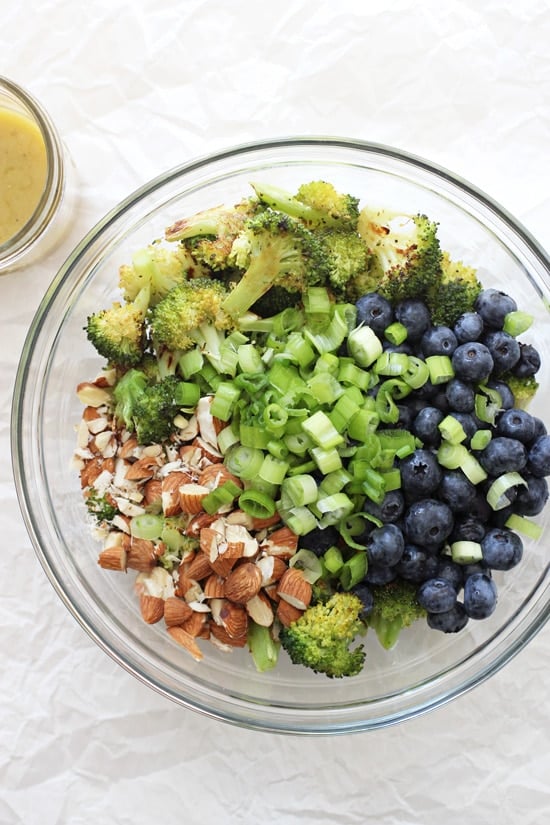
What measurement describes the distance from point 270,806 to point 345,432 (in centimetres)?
99

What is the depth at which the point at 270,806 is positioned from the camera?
1.86m

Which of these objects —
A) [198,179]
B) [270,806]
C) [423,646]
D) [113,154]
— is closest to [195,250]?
[198,179]

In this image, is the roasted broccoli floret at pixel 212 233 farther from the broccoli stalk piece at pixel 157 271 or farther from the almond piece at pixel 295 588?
the almond piece at pixel 295 588

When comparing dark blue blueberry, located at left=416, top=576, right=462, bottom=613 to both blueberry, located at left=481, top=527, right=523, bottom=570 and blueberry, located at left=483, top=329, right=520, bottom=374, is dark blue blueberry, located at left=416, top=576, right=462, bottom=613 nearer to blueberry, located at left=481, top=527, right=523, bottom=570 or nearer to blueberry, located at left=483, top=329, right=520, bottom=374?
blueberry, located at left=481, top=527, right=523, bottom=570

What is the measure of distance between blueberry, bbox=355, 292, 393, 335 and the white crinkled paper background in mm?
524

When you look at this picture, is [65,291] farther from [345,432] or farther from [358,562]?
[358,562]

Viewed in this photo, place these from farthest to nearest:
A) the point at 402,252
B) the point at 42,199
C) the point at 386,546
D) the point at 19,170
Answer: the point at 19,170 < the point at 42,199 < the point at 402,252 < the point at 386,546

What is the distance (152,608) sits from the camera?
5.30 ft

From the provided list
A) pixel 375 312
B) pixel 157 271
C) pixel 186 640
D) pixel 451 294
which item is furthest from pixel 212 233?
pixel 186 640

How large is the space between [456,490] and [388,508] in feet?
0.48

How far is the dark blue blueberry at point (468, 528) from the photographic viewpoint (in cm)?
156

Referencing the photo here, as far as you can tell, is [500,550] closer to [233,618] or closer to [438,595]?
[438,595]

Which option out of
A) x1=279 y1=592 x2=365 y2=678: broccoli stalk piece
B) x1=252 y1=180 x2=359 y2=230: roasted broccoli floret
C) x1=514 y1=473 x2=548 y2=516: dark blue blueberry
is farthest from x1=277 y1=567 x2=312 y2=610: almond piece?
x1=252 y1=180 x2=359 y2=230: roasted broccoli floret

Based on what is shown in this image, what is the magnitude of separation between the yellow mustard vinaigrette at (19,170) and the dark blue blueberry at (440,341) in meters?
0.99
